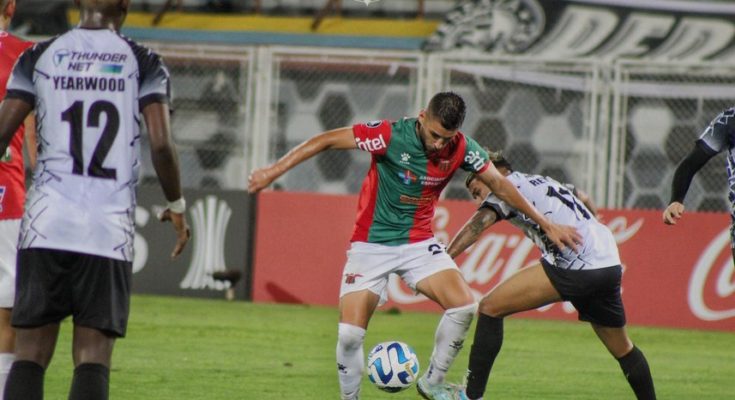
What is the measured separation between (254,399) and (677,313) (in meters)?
8.02

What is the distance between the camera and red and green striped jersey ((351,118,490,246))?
27.7ft

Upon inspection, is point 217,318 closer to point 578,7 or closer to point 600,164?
point 600,164

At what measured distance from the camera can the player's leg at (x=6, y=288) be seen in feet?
23.2

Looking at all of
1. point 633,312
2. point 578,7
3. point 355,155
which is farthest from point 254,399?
point 578,7

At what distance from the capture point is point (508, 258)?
54.1 feet

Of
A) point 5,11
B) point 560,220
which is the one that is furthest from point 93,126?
point 560,220

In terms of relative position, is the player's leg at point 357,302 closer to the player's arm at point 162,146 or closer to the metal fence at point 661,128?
the player's arm at point 162,146

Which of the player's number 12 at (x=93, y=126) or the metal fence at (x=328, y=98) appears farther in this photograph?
the metal fence at (x=328, y=98)

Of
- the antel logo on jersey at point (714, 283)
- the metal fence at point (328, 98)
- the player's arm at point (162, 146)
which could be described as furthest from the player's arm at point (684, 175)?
the metal fence at point (328, 98)

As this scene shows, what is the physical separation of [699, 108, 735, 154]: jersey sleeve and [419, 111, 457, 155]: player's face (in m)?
1.52

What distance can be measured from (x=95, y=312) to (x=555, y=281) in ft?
13.0

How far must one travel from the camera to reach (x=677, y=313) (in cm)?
1616

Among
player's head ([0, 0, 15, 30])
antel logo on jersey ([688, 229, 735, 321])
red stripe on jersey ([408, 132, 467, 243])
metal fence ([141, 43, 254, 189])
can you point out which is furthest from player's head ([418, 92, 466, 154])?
metal fence ([141, 43, 254, 189])

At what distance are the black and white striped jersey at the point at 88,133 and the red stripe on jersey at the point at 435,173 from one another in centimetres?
308
